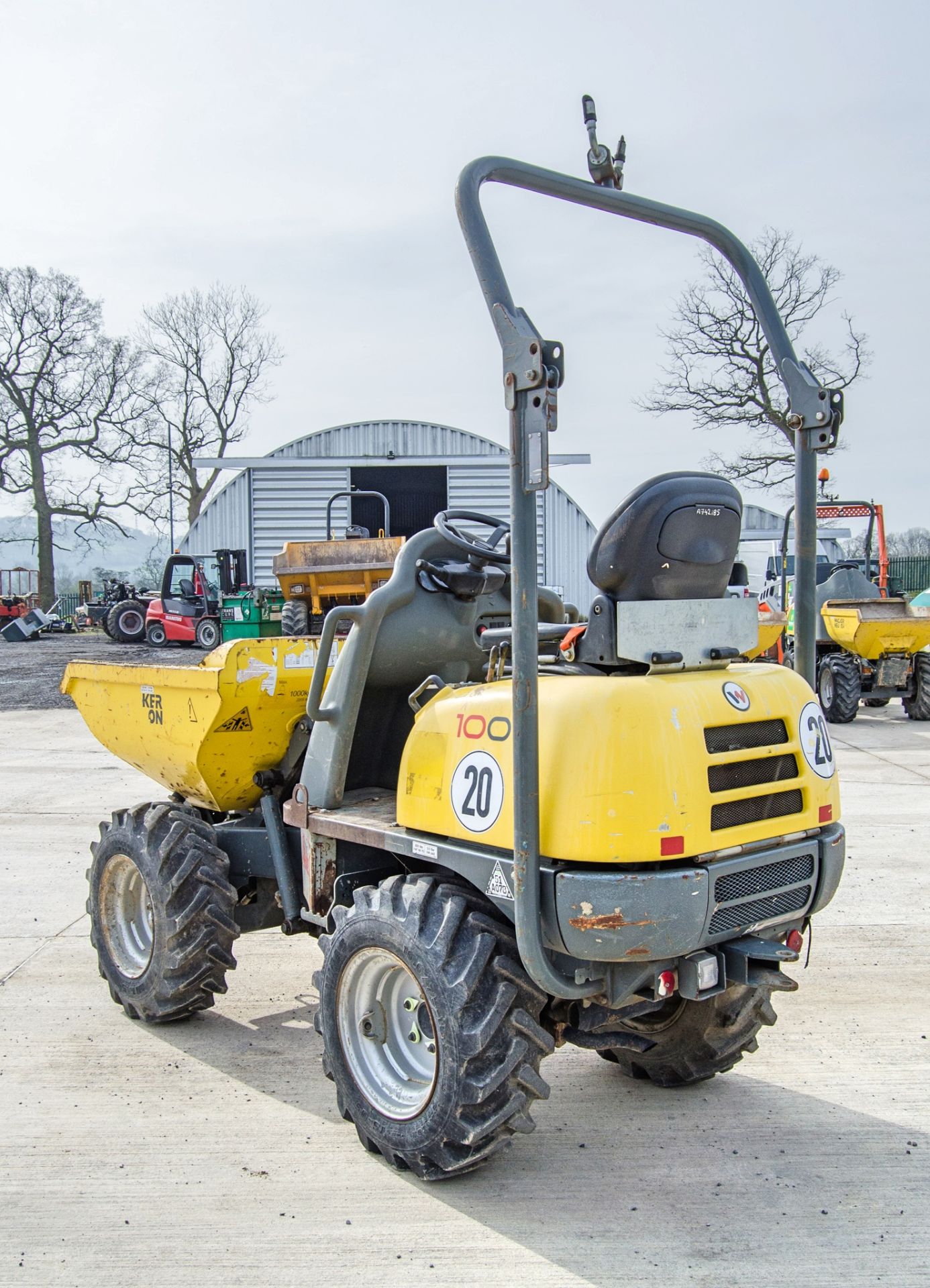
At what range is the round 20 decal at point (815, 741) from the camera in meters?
3.22

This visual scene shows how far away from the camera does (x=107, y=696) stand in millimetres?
4750

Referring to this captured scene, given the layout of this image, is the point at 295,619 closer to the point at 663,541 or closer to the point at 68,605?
the point at 663,541

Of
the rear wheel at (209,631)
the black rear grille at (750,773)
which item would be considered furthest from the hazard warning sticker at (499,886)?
the rear wheel at (209,631)

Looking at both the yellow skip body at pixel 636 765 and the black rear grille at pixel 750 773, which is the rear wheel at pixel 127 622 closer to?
the yellow skip body at pixel 636 765

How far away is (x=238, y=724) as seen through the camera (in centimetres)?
413

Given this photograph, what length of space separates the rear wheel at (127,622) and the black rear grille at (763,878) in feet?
88.2

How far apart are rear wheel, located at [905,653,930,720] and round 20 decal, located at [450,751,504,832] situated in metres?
12.4

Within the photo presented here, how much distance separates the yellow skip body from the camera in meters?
2.76

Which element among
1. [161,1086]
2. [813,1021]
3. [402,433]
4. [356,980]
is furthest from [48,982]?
[402,433]

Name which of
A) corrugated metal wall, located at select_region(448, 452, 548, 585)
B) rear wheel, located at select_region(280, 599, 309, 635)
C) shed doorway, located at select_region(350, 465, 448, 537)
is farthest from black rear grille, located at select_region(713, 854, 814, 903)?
shed doorway, located at select_region(350, 465, 448, 537)

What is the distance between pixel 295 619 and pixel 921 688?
28.9 ft

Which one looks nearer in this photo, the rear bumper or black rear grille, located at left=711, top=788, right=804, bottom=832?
the rear bumper

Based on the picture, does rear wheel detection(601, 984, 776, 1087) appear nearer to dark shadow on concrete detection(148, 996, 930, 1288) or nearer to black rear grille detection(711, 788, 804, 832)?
dark shadow on concrete detection(148, 996, 930, 1288)

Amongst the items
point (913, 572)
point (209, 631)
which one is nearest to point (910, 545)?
point (913, 572)
